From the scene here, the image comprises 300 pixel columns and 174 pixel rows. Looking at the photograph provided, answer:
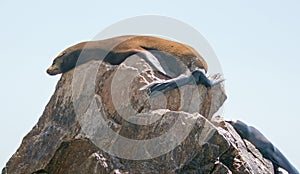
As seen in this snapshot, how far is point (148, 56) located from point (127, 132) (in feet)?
8.68

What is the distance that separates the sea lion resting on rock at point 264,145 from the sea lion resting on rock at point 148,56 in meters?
1.12

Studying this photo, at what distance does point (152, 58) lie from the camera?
11539mm

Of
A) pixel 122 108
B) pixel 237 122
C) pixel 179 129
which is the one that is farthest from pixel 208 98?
pixel 179 129

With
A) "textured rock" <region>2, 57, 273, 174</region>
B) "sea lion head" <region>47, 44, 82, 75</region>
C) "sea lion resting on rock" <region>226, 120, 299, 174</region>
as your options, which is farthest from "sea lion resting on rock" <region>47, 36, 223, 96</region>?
"sea lion resting on rock" <region>226, 120, 299, 174</region>

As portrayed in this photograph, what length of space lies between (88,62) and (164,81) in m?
2.05

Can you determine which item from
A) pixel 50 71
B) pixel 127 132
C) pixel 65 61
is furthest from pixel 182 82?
pixel 50 71

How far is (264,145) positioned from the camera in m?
11.1

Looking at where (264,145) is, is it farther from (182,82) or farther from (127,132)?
(127,132)

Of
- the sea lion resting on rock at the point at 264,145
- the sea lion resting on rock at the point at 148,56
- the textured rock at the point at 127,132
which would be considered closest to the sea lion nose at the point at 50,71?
the sea lion resting on rock at the point at 148,56

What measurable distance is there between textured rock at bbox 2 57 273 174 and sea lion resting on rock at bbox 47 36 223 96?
0.24 meters

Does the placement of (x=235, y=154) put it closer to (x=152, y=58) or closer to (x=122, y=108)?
(x=122, y=108)

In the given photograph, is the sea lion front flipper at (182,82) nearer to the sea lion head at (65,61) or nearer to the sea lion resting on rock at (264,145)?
the sea lion resting on rock at (264,145)

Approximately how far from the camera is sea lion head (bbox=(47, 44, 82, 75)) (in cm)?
1246

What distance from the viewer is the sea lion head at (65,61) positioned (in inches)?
491
